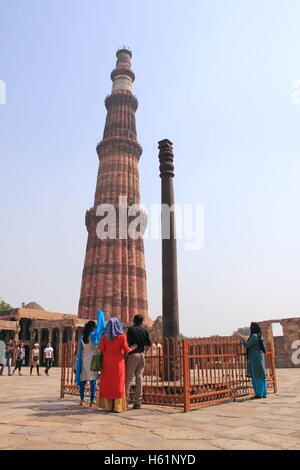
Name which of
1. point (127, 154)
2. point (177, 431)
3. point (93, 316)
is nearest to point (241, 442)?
point (177, 431)

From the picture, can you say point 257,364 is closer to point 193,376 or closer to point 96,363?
point 193,376

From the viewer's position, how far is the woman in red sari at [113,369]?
5.48 meters

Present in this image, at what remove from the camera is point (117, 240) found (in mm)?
39875

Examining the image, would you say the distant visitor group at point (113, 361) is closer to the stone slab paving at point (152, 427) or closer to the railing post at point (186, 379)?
the stone slab paving at point (152, 427)

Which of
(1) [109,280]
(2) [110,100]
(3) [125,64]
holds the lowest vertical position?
(1) [109,280]

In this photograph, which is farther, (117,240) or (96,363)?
(117,240)

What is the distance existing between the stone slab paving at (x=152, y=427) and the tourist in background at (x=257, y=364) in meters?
0.97

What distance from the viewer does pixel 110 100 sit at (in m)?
45.4

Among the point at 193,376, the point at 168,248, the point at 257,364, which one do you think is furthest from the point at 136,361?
the point at 168,248

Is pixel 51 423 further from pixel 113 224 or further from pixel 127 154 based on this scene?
pixel 127 154

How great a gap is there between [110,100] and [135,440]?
4559 centimetres

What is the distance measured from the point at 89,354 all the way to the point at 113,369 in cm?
87

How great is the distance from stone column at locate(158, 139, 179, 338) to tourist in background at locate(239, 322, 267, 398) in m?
1.55
